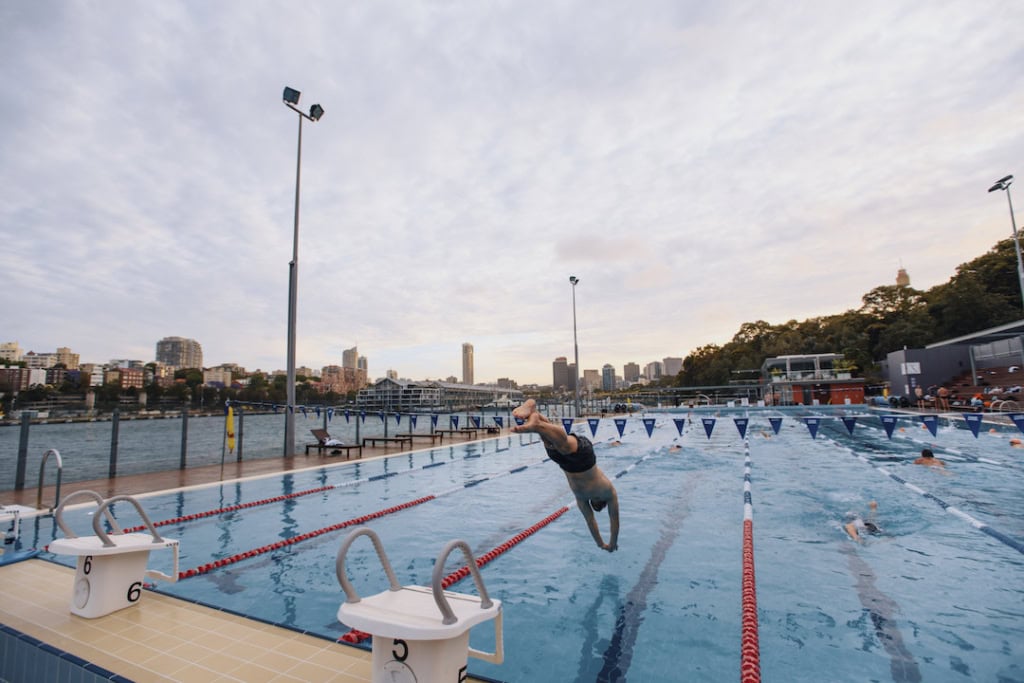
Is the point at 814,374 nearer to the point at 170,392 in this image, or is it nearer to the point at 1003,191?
the point at 1003,191

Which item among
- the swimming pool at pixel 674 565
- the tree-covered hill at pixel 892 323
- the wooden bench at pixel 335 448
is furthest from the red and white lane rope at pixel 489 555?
the tree-covered hill at pixel 892 323

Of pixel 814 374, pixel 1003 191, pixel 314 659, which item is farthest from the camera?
pixel 814 374

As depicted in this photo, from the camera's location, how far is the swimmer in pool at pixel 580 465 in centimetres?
374

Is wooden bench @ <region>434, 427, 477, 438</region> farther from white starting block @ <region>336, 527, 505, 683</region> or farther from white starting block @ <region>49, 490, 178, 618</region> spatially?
white starting block @ <region>336, 527, 505, 683</region>

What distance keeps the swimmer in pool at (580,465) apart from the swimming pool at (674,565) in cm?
84

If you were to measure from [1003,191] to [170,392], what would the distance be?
94.4 m

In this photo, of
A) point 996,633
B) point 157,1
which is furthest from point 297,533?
point 157,1

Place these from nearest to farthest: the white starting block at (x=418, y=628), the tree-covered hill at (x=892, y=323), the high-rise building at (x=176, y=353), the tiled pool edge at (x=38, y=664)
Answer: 1. the white starting block at (x=418, y=628)
2. the tiled pool edge at (x=38, y=664)
3. the tree-covered hill at (x=892, y=323)
4. the high-rise building at (x=176, y=353)

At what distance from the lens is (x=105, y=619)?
3.26 metres

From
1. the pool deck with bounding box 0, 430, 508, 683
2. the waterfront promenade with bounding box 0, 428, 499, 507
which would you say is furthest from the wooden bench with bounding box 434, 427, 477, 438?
the pool deck with bounding box 0, 430, 508, 683

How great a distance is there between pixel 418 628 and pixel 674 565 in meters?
4.30

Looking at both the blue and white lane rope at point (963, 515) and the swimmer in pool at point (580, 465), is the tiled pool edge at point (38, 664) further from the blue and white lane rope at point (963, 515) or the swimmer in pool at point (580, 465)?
the blue and white lane rope at point (963, 515)

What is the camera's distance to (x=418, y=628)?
71.0 inches

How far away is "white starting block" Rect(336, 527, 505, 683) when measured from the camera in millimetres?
1846
